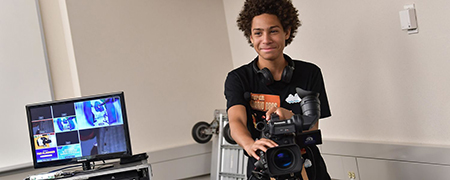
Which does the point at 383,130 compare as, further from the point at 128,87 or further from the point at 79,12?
the point at 79,12

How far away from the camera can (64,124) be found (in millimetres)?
2879

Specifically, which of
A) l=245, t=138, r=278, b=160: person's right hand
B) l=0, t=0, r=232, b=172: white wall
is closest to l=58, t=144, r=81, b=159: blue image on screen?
l=0, t=0, r=232, b=172: white wall

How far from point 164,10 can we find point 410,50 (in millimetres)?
2427

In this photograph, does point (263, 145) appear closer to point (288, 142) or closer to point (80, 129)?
point (288, 142)

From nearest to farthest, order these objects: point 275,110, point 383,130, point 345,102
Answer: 1. point 275,110
2. point 383,130
3. point 345,102

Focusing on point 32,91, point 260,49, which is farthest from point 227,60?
point 260,49

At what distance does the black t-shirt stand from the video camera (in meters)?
0.36

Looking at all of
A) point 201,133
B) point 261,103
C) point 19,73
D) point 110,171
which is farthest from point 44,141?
point 201,133

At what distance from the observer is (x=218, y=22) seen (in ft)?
15.6

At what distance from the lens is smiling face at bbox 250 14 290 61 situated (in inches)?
75.5

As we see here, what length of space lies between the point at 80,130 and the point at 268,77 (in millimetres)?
1444

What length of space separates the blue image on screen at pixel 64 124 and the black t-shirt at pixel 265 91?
1.28 meters

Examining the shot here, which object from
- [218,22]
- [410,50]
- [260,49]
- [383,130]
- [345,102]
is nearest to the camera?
[260,49]

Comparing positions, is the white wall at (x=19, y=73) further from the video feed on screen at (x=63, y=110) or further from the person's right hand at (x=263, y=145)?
the person's right hand at (x=263, y=145)
